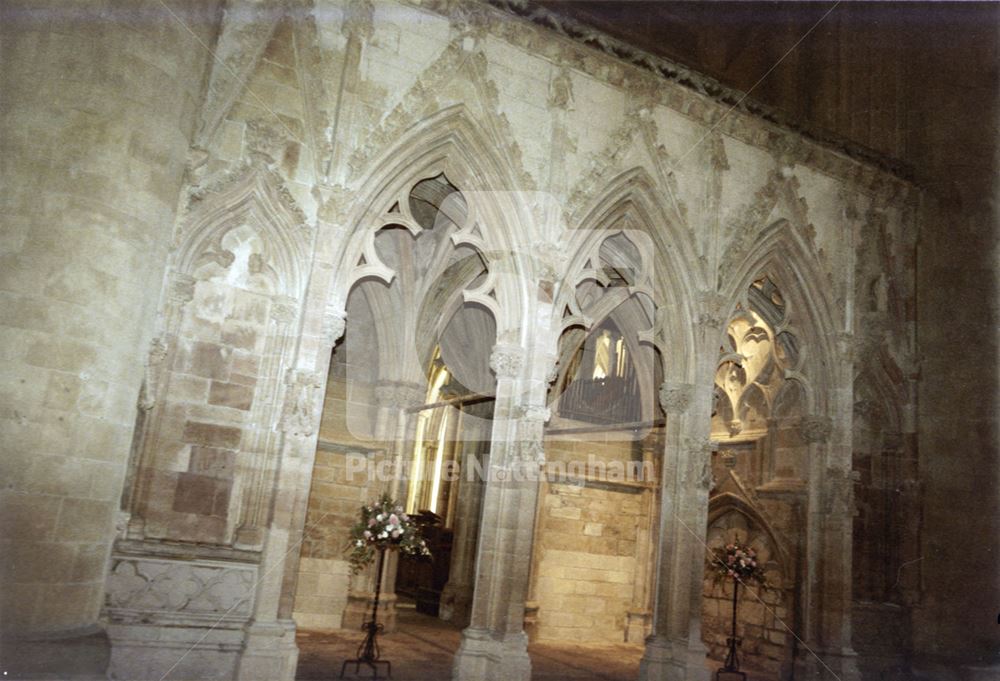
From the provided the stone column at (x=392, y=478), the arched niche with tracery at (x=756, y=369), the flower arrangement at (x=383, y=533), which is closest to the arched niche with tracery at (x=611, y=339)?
the arched niche with tracery at (x=756, y=369)

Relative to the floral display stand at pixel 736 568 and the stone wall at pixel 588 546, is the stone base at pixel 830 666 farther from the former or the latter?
the stone wall at pixel 588 546

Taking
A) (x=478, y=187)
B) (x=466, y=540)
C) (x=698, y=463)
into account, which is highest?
(x=478, y=187)

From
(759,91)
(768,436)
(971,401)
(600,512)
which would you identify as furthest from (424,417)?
(971,401)

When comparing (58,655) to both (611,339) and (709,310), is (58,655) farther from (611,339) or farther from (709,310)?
(611,339)

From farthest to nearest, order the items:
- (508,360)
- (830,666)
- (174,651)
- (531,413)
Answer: (830,666) < (508,360) < (531,413) < (174,651)

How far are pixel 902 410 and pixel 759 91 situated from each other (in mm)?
6858

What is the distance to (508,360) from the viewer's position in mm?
10289

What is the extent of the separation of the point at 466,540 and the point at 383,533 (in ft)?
18.1

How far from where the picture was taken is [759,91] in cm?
1666

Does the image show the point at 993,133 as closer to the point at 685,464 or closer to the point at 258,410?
the point at 685,464

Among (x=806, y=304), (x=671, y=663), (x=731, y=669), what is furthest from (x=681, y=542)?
(x=806, y=304)

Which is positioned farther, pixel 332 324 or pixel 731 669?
pixel 731 669

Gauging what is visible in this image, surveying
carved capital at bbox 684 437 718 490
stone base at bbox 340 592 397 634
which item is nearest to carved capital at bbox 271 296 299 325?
carved capital at bbox 684 437 718 490

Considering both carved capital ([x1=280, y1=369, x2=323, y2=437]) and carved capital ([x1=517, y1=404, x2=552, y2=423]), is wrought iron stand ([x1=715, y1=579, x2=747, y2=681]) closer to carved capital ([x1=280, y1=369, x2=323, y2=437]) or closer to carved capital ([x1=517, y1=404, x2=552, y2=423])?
carved capital ([x1=517, y1=404, x2=552, y2=423])
